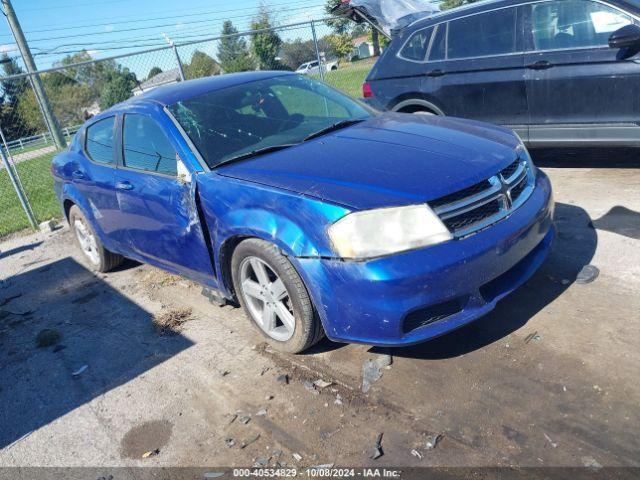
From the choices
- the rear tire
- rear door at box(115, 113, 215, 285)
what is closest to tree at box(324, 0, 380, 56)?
the rear tire

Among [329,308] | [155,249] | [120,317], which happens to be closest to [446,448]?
[329,308]

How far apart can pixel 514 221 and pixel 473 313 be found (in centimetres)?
58

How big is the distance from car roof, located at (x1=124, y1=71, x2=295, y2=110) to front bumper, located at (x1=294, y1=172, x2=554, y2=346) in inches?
75.5

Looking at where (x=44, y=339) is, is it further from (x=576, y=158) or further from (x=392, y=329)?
(x=576, y=158)

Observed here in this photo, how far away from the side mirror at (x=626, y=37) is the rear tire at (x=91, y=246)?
5171mm

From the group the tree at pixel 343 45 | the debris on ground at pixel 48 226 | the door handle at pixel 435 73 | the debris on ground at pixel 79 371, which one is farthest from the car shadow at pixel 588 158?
the tree at pixel 343 45

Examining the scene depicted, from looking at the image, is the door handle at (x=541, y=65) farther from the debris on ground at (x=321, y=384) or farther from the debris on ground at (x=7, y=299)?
the debris on ground at (x=7, y=299)

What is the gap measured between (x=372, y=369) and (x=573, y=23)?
4.18m

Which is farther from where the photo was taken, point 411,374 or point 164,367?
point 164,367

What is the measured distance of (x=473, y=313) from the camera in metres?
2.90

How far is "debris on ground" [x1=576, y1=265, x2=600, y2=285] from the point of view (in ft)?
12.0

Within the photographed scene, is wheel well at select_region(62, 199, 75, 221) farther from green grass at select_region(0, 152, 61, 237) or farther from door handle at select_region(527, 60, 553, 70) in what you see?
door handle at select_region(527, 60, 553, 70)

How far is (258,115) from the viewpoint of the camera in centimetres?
401

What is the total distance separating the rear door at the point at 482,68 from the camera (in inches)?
225
